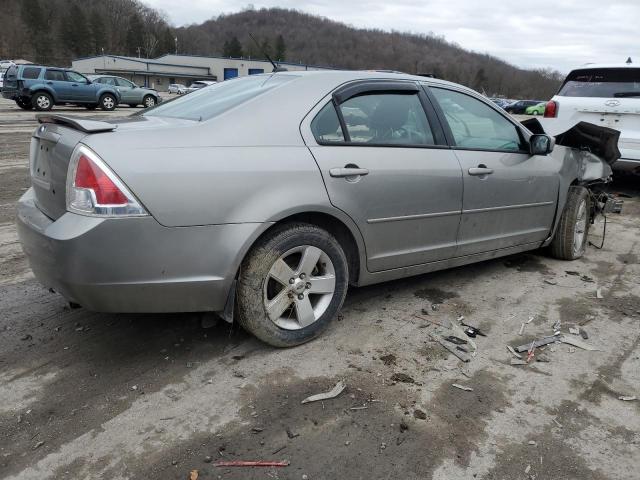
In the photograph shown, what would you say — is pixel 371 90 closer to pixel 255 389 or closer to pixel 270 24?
pixel 255 389

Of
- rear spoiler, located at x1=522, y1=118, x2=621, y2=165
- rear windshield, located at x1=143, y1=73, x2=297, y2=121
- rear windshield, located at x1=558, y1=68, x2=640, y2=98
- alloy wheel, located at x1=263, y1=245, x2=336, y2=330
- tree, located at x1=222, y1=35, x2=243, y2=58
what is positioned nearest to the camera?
alloy wheel, located at x1=263, y1=245, x2=336, y2=330

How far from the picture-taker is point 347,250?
3314 millimetres

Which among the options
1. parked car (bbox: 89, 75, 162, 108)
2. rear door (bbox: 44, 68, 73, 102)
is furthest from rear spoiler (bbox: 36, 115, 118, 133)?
parked car (bbox: 89, 75, 162, 108)

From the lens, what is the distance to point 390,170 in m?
3.27

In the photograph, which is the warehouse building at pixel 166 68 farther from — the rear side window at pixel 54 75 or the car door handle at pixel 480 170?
the car door handle at pixel 480 170

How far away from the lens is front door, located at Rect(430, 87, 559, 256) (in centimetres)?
379

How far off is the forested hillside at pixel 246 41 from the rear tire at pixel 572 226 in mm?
69297

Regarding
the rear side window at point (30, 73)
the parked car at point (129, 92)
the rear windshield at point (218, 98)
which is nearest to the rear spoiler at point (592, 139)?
the rear windshield at point (218, 98)

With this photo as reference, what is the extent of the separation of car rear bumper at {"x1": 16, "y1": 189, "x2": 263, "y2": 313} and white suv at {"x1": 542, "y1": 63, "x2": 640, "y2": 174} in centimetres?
580

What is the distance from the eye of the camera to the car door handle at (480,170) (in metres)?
3.75

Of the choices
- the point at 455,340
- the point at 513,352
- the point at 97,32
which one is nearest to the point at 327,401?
the point at 455,340

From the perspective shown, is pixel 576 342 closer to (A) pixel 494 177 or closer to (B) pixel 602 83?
(A) pixel 494 177

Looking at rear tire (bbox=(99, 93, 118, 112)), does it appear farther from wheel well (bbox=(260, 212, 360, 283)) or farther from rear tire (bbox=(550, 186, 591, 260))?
wheel well (bbox=(260, 212, 360, 283))

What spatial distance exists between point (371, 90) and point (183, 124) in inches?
50.6
